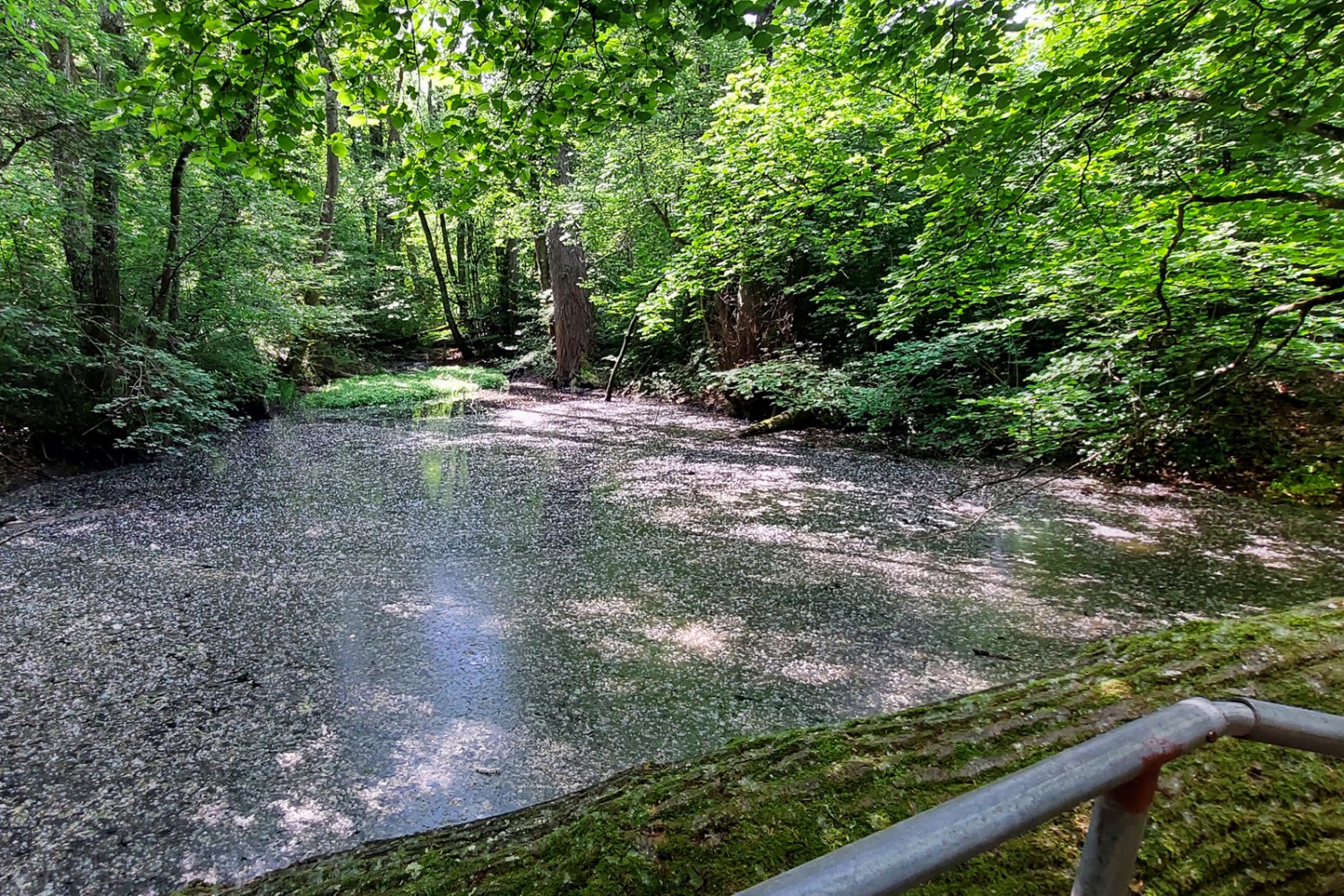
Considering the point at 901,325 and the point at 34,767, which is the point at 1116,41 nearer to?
the point at 901,325

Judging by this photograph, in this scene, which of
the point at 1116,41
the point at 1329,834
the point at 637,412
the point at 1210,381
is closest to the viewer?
the point at 1329,834

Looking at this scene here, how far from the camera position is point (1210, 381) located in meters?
3.20

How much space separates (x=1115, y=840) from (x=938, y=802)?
74 cm

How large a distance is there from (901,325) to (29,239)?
9708 millimetres

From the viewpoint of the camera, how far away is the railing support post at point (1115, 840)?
0.74 meters

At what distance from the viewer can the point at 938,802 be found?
1422mm

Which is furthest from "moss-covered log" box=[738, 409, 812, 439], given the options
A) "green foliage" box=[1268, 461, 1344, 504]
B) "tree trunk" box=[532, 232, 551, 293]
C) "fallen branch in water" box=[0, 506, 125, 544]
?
"tree trunk" box=[532, 232, 551, 293]

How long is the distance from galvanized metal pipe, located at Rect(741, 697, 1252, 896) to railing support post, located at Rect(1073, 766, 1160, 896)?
6 centimetres

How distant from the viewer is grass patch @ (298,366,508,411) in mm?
14445

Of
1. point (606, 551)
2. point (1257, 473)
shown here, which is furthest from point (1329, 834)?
point (1257, 473)

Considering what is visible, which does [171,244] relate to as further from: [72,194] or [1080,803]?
[1080,803]

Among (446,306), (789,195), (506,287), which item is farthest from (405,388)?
(789,195)

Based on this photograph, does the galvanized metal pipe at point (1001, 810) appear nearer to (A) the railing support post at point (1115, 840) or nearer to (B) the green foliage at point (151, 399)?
(A) the railing support post at point (1115, 840)

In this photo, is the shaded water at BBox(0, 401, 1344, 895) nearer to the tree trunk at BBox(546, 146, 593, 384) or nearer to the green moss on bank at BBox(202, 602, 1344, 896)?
the green moss on bank at BBox(202, 602, 1344, 896)
